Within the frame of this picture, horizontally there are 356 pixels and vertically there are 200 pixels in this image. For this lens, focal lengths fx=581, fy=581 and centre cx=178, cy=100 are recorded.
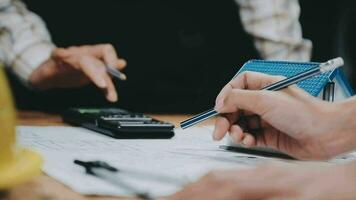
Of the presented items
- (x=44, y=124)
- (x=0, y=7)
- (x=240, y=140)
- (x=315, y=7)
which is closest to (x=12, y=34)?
(x=0, y=7)

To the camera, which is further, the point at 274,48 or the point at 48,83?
the point at 274,48

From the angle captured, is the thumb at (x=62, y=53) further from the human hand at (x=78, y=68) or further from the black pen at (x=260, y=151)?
the black pen at (x=260, y=151)

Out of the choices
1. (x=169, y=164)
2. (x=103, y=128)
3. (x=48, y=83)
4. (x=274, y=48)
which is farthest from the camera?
(x=274, y=48)

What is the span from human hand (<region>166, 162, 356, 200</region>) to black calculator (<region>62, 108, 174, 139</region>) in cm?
43

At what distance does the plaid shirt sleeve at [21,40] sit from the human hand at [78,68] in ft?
0.12

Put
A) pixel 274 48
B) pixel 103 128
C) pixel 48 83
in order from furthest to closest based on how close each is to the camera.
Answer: pixel 274 48 → pixel 48 83 → pixel 103 128

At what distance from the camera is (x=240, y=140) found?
86cm

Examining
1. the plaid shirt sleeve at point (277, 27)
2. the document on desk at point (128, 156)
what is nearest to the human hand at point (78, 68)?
the document on desk at point (128, 156)

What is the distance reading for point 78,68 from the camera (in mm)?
1258

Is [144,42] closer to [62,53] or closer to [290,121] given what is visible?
[62,53]

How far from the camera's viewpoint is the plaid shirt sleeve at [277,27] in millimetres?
1564

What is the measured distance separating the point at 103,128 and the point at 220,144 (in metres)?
0.21

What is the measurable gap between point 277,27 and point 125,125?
29.9 inches

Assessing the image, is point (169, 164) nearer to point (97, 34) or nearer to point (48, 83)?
point (48, 83)
